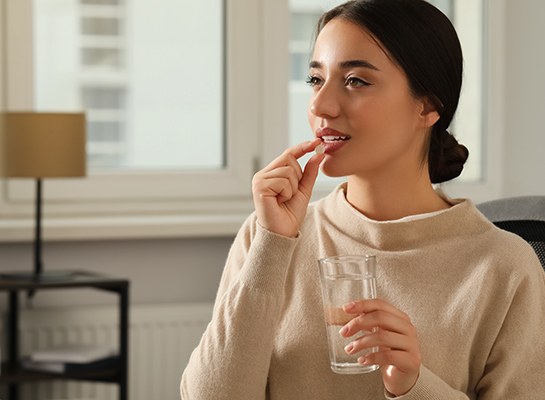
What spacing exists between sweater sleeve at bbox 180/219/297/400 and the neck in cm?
19

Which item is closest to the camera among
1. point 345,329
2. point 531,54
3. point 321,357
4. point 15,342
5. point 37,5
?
point 345,329

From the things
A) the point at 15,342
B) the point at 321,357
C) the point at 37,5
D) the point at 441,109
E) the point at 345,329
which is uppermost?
the point at 37,5

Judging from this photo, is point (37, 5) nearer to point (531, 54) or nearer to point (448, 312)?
point (531, 54)

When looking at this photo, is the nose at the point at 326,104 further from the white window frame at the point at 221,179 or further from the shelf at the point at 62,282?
the white window frame at the point at 221,179

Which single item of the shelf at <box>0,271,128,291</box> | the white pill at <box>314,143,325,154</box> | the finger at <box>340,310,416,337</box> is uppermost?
the white pill at <box>314,143,325,154</box>

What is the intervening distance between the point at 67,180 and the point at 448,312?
2326 millimetres

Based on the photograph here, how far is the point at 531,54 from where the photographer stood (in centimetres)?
405

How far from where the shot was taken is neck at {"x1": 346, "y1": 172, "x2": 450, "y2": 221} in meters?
1.72

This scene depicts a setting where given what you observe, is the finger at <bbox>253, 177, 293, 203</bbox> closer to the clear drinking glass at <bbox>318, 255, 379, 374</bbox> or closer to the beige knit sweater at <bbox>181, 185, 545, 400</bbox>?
the beige knit sweater at <bbox>181, 185, 545, 400</bbox>

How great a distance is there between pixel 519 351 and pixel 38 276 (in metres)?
2.03

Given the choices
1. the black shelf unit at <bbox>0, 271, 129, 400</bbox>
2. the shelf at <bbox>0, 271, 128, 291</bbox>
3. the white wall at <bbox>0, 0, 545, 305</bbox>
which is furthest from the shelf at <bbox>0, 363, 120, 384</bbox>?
the white wall at <bbox>0, 0, 545, 305</bbox>

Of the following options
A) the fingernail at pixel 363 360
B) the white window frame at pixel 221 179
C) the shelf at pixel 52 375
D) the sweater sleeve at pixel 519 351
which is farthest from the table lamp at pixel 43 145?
the fingernail at pixel 363 360

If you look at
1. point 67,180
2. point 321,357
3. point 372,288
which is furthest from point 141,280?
point 372,288

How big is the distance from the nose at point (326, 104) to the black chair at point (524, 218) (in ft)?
1.39
